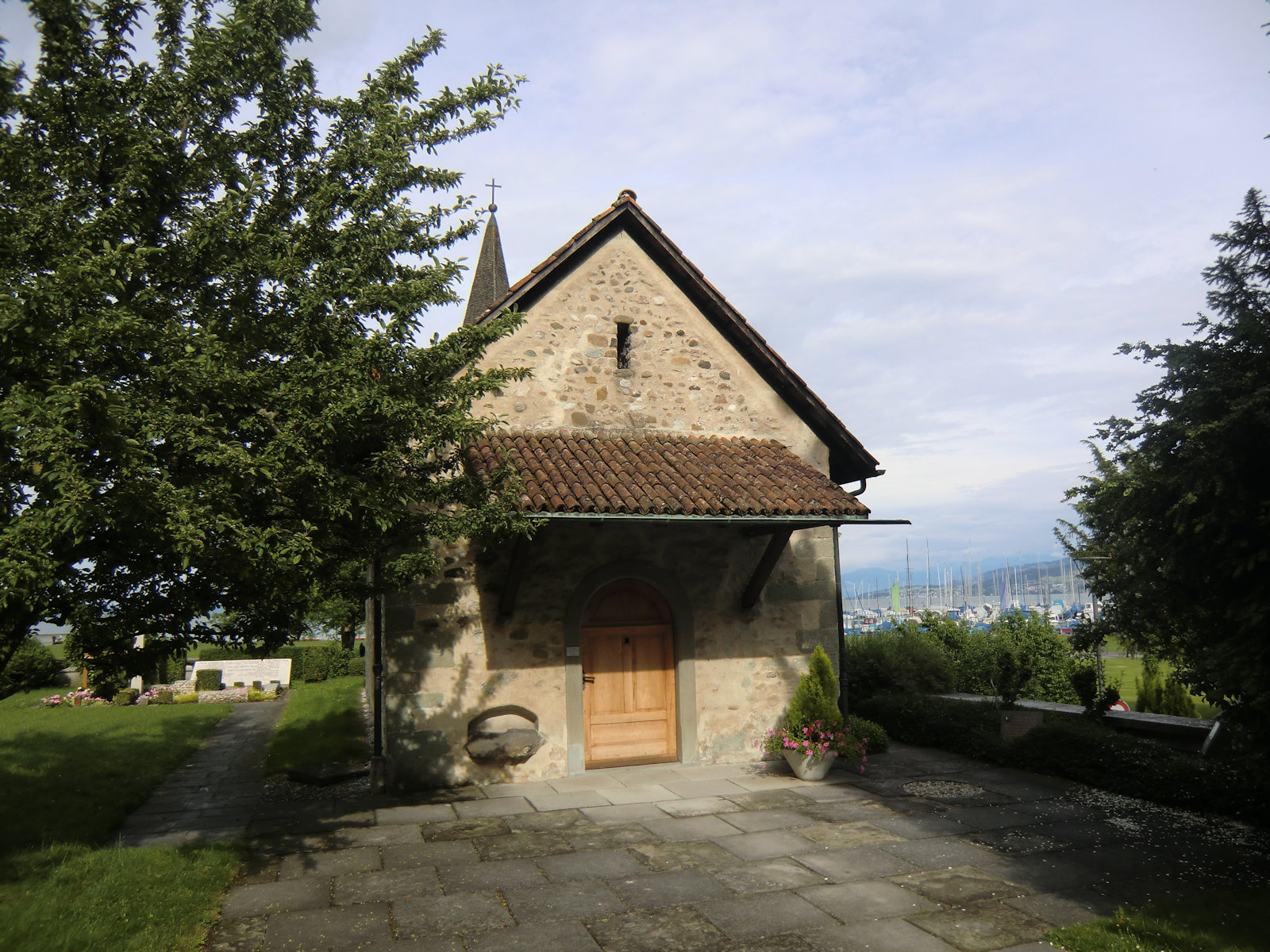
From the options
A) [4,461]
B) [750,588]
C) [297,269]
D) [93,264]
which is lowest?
[750,588]

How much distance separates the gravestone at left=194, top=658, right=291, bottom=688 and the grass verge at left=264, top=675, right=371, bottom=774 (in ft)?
2.11

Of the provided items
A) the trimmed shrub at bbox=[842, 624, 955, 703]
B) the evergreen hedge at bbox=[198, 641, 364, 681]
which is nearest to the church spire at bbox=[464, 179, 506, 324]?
the evergreen hedge at bbox=[198, 641, 364, 681]

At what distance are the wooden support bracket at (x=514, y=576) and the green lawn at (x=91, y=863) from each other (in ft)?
12.3

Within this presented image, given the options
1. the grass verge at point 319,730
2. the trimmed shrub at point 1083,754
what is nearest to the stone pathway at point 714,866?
the trimmed shrub at point 1083,754

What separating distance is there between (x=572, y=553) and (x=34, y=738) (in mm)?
10697

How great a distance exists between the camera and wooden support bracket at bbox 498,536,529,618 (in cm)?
938

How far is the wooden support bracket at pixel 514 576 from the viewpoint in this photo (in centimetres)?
938

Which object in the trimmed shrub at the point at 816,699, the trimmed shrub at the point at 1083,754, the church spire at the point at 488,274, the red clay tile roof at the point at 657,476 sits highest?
the church spire at the point at 488,274

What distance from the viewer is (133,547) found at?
584cm

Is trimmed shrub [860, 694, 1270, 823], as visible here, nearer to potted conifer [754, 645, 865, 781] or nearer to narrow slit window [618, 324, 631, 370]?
potted conifer [754, 645, 865, 781]

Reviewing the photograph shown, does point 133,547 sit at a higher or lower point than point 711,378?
lower

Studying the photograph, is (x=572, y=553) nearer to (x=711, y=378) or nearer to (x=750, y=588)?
(x=750, y=588)

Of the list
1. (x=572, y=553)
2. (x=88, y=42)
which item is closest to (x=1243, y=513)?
(x=572, y=553)

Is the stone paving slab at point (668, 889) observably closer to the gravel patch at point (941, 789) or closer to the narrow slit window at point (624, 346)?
the gravel patch at point (941, 789)
